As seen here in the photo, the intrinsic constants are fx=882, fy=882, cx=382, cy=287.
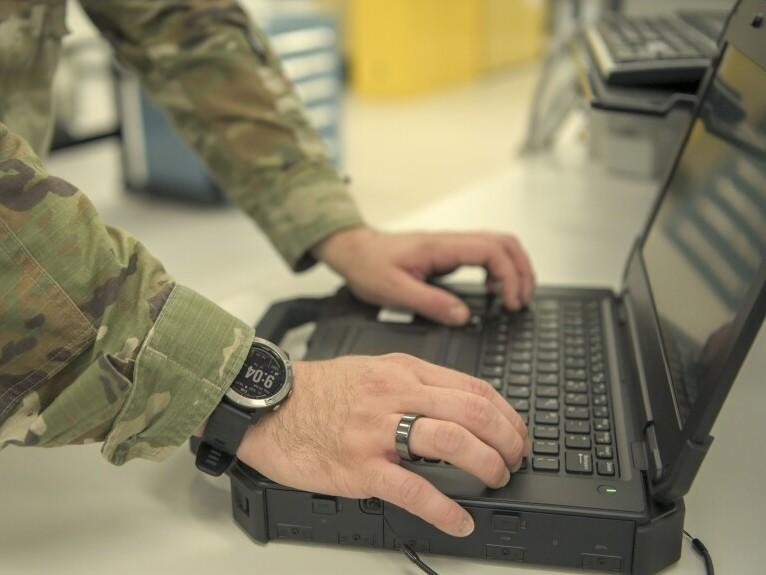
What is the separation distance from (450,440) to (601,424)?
5.7 inches

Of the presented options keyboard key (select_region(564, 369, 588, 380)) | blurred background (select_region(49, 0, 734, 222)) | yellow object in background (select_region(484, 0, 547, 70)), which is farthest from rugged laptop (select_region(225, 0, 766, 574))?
yellow object in background (select_region(484, 0, 547, 70))

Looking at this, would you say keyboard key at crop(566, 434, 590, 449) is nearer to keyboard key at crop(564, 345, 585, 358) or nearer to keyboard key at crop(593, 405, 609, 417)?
keyboard key at crop(593, 405, 609, 417)

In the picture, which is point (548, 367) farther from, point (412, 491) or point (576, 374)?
point (412, 491)

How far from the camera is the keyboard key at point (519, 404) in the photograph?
67 cm

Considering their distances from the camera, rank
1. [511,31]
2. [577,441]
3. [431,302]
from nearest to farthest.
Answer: [577,441], [431,302], [511,31]

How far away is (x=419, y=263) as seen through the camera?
90cm

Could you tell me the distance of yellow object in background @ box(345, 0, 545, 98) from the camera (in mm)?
4742

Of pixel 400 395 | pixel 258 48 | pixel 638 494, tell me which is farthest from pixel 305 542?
pixel 258 48

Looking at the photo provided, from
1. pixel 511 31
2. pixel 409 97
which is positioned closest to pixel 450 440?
pixel 409 97

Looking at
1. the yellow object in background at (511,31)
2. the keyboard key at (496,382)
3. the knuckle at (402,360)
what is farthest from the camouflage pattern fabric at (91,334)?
the yellow object in background at (511,31)

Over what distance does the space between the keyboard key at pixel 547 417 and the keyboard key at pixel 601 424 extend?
27mm

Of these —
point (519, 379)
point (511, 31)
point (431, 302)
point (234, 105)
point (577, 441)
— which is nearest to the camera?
point (577, 441)

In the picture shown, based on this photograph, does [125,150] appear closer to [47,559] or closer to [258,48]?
[258,48]

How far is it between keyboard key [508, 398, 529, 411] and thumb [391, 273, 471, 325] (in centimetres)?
15
